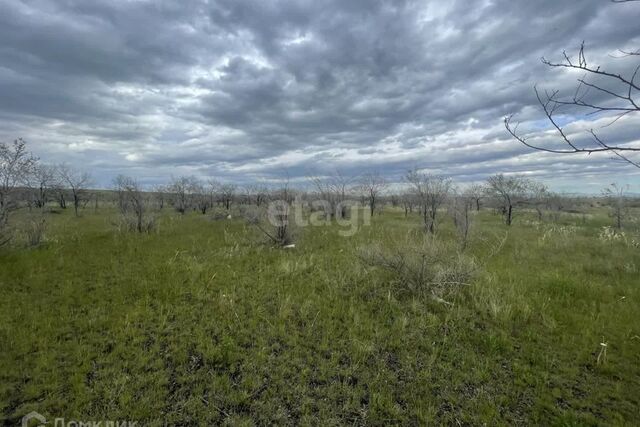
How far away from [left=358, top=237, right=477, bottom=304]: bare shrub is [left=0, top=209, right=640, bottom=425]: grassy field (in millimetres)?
296

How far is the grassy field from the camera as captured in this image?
3049 millimetres

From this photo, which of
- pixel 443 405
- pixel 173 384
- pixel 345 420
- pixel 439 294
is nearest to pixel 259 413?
pixel 345 420

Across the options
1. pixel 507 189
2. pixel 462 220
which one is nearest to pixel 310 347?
pixel 462 220

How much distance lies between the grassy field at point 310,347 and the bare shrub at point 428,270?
0.30 metres

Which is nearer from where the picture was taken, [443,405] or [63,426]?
[63,426]

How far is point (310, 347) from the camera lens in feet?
14.0

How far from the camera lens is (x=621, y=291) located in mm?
6465

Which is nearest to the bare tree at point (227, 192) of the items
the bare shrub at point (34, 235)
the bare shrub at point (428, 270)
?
the bare shrub at point (34, 235)

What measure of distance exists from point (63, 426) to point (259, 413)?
1.88 m

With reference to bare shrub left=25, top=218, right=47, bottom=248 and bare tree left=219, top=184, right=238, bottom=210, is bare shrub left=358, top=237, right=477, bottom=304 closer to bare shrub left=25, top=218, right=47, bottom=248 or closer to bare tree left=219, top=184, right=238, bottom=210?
bare shrub left=25, top=218, right=47, bottom=248

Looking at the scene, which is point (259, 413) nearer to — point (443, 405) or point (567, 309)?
point (443, 405)

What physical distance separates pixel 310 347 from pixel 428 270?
3393mm

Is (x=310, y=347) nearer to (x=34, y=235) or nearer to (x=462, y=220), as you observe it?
(x=462, y=220)

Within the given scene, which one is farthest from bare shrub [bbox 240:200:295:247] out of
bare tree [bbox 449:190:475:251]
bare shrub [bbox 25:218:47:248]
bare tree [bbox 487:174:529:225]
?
bare tree [bbox 487:174:529:225]
